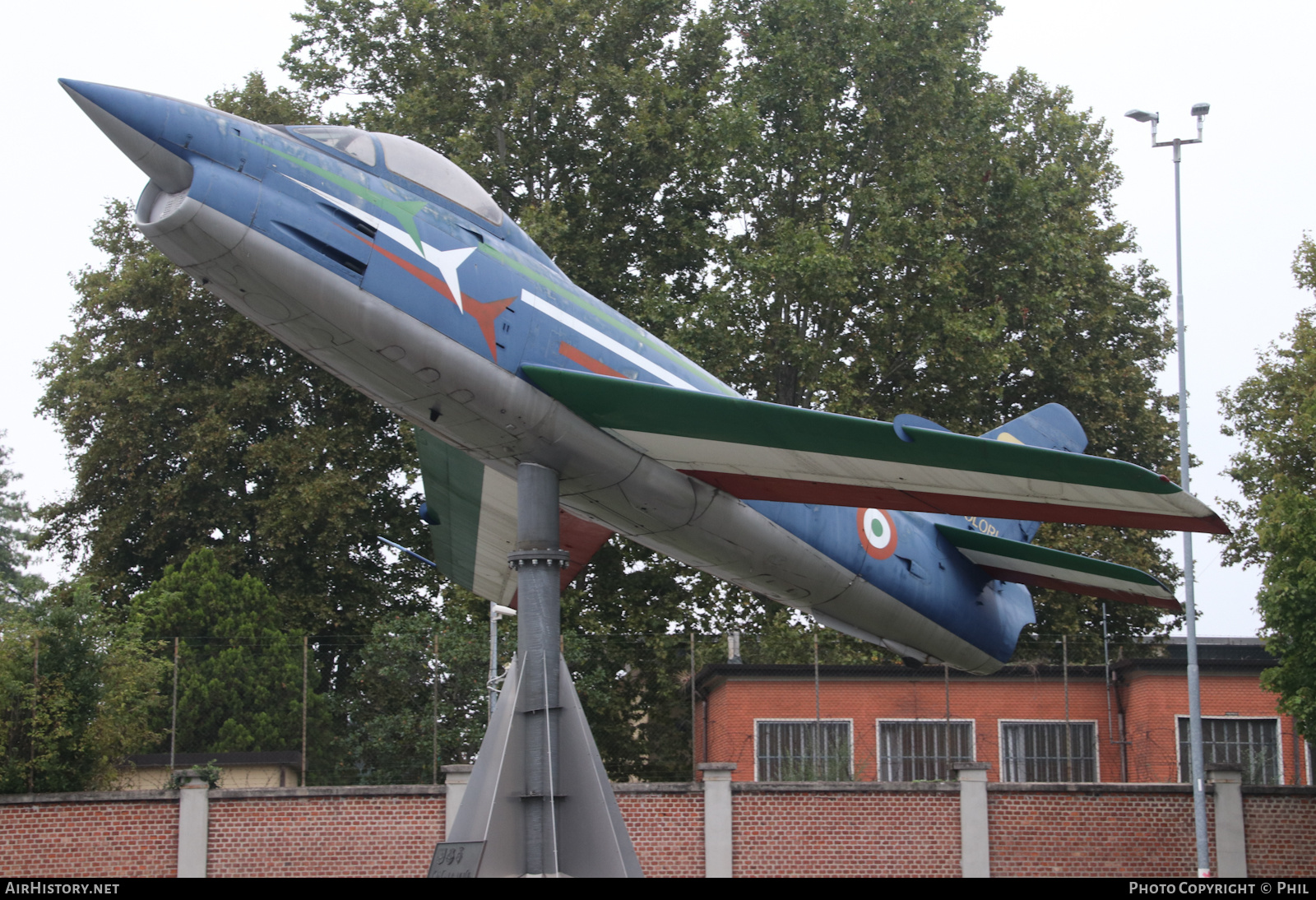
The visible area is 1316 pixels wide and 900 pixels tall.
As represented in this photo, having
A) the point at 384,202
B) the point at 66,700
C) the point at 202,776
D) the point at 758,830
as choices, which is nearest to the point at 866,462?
the point at 384,202

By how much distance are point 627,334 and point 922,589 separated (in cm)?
407

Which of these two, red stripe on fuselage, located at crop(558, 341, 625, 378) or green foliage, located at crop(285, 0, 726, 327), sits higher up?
green foliage, located at crop(285, 0, 726, 327)

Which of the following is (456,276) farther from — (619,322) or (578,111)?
(578,111)

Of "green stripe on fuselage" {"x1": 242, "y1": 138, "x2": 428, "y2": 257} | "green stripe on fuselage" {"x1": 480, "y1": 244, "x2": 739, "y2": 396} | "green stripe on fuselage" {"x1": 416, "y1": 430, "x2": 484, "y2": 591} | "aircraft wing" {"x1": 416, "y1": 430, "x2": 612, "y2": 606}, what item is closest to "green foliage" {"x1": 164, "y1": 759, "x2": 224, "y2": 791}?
"aircraft wing" {"x1": 416, "y1": 430, "x2": 612, "y2": 606}

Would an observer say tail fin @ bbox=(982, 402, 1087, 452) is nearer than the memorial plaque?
No

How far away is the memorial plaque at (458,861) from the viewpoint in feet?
30.5

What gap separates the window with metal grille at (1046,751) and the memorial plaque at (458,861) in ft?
59.3

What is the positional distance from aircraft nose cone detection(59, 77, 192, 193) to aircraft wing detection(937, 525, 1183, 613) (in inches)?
323

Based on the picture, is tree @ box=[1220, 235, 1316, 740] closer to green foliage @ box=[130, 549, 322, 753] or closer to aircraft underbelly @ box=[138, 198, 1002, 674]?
aircraft underbelly @ box=[138, 198, 1002, 674]

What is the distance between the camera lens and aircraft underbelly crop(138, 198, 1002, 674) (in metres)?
9.02

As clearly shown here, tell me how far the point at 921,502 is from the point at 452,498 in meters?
4.88

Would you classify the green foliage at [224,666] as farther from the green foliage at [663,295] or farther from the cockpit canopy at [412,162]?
Answer: the cockpit canopy at [412,162]

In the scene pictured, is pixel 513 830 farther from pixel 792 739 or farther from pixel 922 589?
pixel 792 739

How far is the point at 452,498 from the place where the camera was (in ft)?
42.5
